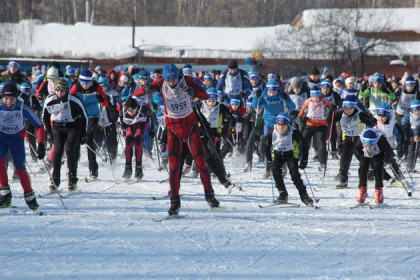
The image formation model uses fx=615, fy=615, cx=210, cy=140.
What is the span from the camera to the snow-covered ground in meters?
5.47

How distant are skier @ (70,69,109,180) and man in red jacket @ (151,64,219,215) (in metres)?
3.07

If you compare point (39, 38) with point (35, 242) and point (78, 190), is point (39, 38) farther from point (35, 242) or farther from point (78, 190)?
point (35, 242)

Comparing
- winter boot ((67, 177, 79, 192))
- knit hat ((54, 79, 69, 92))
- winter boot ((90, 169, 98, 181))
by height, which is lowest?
winter boot ((90, 169, 98, 181))

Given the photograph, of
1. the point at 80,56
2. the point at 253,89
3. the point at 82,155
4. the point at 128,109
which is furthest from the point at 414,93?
the point at 80,56

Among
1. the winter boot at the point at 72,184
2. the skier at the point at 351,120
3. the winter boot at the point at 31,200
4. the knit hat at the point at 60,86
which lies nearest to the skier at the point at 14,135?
the winter boot at the point at 31,200

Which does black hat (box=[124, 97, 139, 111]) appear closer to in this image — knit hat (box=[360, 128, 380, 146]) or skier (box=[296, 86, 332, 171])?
skier (box=[296, 86, 332, 171])

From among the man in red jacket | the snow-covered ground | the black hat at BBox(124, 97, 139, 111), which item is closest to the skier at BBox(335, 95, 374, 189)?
the snow-covered ground

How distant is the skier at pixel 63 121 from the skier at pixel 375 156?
422cm

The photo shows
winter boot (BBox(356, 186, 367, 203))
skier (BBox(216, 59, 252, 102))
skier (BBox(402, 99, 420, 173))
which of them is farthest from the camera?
skier (BBox(216, 59, 252, 102))

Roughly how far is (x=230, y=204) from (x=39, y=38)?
138 feet

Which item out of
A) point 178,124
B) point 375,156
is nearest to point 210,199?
point 178,124

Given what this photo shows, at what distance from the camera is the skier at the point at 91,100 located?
34.6ft

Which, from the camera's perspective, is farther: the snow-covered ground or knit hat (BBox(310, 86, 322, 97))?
knit hat (BBox(310, 86, 322, 97))

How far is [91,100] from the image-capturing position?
11.1 meters
